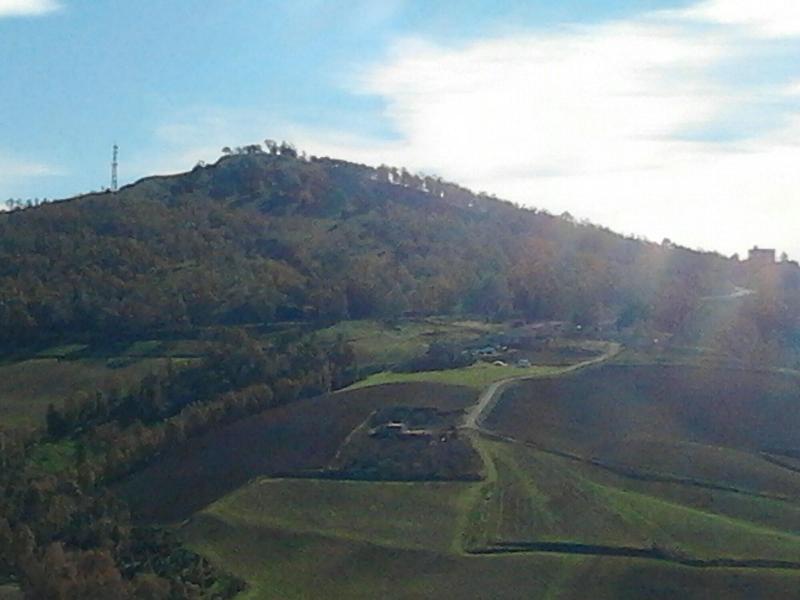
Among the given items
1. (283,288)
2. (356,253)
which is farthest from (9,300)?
(356,253)

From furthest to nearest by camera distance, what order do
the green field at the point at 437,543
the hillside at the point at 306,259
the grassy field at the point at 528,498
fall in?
the hillside at the point at 306,259, the grassy field at the point at 528,498, the green field at the point at 437,543

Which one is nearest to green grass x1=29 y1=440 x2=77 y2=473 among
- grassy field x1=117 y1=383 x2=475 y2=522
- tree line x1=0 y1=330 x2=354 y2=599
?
tree line x1=0 y1=330 x2=354 y2=599

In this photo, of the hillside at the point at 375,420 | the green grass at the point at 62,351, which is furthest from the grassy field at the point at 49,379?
the green grass at the point at 62,351

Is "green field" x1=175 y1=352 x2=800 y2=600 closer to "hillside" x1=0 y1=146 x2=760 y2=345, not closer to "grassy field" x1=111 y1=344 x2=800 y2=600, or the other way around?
"grassy field" x1=111 y1=344 x2=800 y2=600

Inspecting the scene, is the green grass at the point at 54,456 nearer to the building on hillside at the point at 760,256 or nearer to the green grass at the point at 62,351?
the green grass at the point at 62,351

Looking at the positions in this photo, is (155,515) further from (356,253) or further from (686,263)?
(686,263)

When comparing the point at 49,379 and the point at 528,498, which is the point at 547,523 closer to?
the point at 528,498
